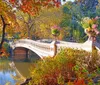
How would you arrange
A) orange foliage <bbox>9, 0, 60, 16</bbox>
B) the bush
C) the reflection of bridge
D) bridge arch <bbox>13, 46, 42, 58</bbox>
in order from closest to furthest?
orange foliage <bbox>9, 0, 60, 16</bbox> → the bush → the reflection of bridge → bridge arch <bbox>13, 46, 42, 58</bbox>

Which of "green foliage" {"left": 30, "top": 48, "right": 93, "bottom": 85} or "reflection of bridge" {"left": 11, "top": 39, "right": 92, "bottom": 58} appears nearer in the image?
"green foliage" {"left": 30, "top": 48, "right": 93, "bottom": 85}

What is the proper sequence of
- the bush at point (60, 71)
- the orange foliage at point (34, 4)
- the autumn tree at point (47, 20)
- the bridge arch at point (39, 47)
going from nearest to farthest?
the orange foliage at point (34, 4) → the bush at point (60, 71) → the bridge arch at point (39, 47) → the autumn tree at point (47, 20)

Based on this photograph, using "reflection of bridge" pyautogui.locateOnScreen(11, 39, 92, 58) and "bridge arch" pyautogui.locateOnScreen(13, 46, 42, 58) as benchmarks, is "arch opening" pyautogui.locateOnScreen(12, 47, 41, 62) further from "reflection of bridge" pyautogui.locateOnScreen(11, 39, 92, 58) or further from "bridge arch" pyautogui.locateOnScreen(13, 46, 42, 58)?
"reflection of bridge" pyautogui.locateOnScreen(11, 39, 92, 58)

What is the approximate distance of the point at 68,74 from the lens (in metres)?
10.1

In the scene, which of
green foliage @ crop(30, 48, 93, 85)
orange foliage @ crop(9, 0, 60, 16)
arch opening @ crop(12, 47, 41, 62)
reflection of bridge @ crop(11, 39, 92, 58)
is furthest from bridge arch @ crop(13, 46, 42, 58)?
orange foliage @ crop(9, 0, 60, 16)

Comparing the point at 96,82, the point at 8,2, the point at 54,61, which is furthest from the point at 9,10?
the point at 96,82

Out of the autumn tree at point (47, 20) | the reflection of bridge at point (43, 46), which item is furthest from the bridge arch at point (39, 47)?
the autumn tree at point (47, 20)

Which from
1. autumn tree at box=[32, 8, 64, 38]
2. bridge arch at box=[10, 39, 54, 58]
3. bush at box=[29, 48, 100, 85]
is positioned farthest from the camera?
autumn tree at box=[32, 8, 64, 38]

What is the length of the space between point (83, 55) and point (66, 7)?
40.6 m

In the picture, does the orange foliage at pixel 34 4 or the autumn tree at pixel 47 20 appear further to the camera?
the autumn tree at pixel 47 20

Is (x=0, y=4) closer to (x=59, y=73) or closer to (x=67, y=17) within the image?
(x=59, y=73)

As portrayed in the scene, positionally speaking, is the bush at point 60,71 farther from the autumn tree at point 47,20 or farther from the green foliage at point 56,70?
the autumn tree at point 47,20

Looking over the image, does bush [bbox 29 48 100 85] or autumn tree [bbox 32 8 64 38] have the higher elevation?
autumn tree [bbox 32 8 64 38]

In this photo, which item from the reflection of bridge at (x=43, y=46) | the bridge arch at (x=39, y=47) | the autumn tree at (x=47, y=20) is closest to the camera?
the reflection of bridge at (x=43, y=46)
